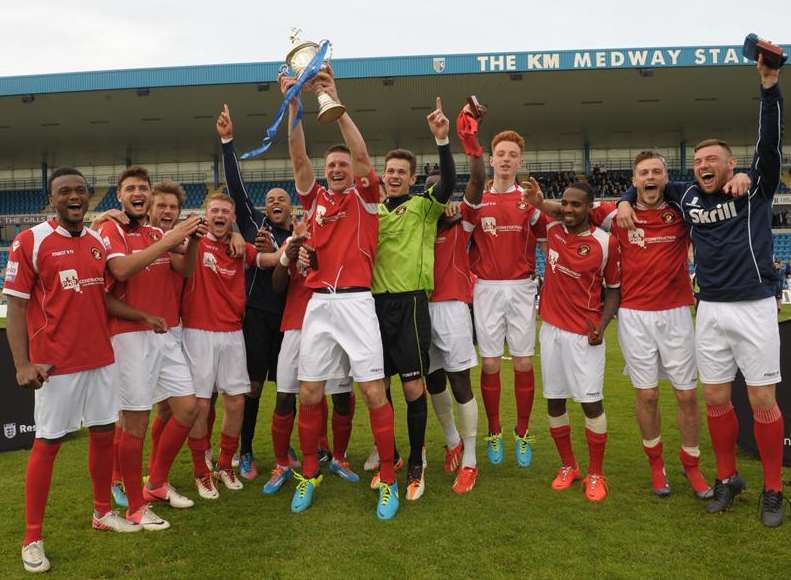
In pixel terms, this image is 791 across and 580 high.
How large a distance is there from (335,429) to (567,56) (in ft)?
62.6

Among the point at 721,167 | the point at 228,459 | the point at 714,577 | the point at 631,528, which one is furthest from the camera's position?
the point at 228,459

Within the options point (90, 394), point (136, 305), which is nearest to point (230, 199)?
point (136, 305)

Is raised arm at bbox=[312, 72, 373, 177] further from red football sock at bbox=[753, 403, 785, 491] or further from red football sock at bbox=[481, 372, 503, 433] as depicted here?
red football sock at bbox=[753, 403, 785, 491]

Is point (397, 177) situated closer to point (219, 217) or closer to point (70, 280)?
point (219, 217)

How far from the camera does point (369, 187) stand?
4.25 meters

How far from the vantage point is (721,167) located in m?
4.08

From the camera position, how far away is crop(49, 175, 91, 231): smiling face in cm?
355

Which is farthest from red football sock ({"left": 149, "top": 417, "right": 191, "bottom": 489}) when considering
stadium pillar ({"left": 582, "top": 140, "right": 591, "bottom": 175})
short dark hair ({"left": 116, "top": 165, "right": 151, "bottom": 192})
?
stadium pillar ({"left": 582, "top": 140, "right": 591, "bottom": 175})

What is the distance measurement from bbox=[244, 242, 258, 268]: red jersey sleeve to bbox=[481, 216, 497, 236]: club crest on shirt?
1844mm

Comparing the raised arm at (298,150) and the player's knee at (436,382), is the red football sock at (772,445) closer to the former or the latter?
the player's knee at (436,382)

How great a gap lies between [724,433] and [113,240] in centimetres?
404

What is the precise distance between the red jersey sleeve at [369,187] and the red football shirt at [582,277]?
4.61 ft

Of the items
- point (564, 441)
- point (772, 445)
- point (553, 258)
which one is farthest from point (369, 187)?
point (772, 445)

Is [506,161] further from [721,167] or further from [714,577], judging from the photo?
[714,577]
